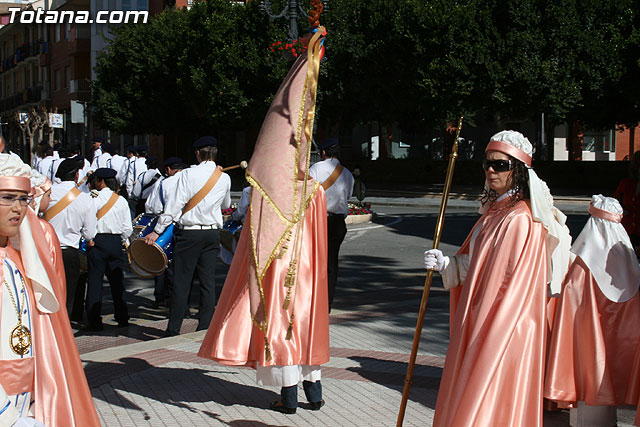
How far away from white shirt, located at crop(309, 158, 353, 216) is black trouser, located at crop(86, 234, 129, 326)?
2.24 metres

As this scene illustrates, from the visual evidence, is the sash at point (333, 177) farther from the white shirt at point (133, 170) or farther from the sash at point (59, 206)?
the white shirt at point (133, 170)

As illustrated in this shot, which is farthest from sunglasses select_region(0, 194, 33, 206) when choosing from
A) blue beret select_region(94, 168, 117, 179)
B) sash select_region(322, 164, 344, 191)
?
blue beret select_region(94, 168, 117, 179)

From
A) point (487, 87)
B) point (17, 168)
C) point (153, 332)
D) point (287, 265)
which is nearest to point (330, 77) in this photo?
point (487, 87)

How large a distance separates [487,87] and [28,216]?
2572 centimetres

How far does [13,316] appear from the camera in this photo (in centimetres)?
309

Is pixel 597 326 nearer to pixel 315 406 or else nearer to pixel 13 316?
pixel 315 406

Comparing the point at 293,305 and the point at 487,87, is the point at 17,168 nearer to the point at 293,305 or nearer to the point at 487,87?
the point at 293,305

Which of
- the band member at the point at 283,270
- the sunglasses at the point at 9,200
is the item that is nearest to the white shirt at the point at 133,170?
the band member at the point at 283,270

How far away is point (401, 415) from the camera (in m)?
4.41

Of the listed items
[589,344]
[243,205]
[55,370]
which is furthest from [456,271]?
[243,205]

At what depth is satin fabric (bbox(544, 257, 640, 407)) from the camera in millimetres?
4977

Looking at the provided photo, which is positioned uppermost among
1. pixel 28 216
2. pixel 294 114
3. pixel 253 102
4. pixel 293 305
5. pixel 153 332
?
pixel 253 102

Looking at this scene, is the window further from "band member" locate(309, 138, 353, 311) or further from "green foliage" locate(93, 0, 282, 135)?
"band member" locate(309, 138, 353, 311)

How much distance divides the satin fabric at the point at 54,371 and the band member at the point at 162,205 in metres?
4.70
